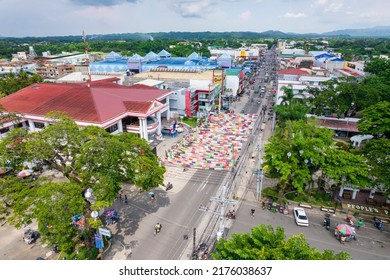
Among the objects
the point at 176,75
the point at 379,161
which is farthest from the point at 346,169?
the point at 176,75

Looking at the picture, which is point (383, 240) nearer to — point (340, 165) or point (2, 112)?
point (340, 165)

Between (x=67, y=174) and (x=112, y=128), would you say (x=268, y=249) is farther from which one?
(x=112, y=128)

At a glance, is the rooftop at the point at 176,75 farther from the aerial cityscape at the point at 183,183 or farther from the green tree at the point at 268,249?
the green tree at the point at 268,249

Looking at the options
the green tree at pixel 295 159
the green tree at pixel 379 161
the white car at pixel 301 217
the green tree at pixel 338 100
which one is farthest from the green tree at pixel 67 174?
the green tree at pixel 338 100

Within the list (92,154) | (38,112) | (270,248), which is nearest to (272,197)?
(270,248)

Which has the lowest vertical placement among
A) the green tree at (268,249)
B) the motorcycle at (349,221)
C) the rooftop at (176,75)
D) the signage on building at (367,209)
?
the signage on building at (367,209)

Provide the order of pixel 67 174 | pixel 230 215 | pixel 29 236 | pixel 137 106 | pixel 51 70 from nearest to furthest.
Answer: pixel 67 174 → pixel 29 236 → pixel 230 215 → pixel 137 106 → pixel 51 70
